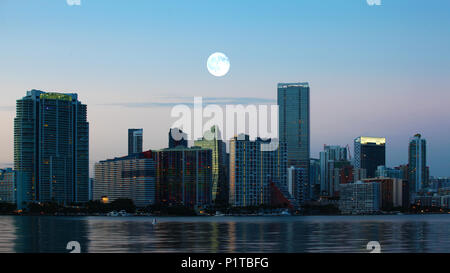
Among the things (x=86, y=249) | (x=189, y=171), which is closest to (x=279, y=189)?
(x=189, y=171)

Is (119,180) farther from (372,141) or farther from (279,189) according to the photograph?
(372,141)

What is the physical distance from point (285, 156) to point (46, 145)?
59.8 m

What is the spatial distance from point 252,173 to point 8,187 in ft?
190

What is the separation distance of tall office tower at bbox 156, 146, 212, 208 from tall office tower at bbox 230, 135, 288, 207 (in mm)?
7057

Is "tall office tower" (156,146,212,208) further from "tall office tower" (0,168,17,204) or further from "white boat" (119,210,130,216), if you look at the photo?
"tall office tower" (0,168,17,204)

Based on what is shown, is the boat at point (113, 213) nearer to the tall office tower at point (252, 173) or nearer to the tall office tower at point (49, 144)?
the tall office tower at point (49, 144)

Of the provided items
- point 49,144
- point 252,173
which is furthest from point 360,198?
point 49,144

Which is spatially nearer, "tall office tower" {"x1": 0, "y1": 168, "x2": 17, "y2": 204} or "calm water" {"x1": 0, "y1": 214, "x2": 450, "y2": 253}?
"calm water" {"x1": 0, "y1": 214, "x2": 450, "y2": 253}

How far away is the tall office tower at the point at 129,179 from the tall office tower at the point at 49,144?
46.8 ft

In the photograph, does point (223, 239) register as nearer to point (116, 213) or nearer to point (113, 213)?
point (113, 213)

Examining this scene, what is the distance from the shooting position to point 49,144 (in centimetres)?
15150

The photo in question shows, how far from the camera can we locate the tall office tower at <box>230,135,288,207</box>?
154375 millimetres

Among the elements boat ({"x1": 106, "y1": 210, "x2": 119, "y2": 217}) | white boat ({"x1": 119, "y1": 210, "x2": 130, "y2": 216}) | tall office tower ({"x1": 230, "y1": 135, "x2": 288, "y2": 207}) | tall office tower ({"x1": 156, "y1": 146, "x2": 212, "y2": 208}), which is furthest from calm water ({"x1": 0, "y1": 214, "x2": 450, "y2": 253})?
tall office tower ({"x1": 156, "y1": 146, "x2": 212, "y2": 208})
